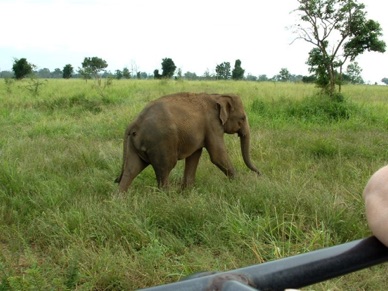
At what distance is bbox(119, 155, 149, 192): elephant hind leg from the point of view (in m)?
4.82

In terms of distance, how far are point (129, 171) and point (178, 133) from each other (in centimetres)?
63

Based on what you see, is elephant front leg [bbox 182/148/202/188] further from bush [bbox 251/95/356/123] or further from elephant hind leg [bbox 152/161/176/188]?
bush [bbox 251/95/356/123]

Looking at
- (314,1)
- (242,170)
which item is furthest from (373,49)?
(242,170)

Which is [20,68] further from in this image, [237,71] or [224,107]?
[224,107]

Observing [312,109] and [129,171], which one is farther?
[312,109]

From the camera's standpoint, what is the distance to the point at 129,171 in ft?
15.9

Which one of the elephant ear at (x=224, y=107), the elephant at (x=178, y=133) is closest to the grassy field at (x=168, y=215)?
the elephant at (x=178, y=133)

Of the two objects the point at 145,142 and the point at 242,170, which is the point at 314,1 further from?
the point at 145,142

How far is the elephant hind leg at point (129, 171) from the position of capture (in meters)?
4.82

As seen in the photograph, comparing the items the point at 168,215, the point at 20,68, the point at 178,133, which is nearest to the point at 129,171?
the point at 178,133

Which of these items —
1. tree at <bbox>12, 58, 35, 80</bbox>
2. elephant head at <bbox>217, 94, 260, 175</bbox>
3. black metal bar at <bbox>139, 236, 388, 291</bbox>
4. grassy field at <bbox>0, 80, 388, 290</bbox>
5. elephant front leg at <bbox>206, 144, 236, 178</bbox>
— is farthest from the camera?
tree at <bbox>12, 58, 35, 80</bbox>

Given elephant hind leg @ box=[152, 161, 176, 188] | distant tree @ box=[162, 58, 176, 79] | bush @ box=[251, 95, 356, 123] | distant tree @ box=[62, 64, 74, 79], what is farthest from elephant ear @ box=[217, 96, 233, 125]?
distant tree @ box=[62, 64, 74, 79]

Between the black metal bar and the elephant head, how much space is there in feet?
14.9

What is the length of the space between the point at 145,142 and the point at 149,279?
2008mm
